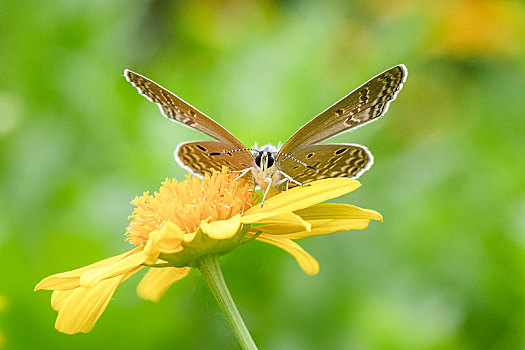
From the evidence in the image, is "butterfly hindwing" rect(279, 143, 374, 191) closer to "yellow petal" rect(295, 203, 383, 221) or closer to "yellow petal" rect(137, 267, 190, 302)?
"yellow petal" rect(295, 203, 383, 221)

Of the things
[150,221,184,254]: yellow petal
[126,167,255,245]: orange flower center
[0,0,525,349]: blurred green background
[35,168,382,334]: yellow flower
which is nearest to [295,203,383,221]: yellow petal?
[35,168,382,334]: yellow flower

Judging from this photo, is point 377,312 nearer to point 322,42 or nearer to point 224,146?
point 224,146

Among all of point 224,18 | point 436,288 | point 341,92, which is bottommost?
point 436,288

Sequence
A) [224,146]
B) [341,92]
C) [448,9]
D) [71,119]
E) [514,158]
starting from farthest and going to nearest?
[448,9]
[71,119]
[341,92]
[514,158]
[224,146]

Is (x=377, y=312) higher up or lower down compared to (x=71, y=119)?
lower down

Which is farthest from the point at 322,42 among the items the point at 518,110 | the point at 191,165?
the point at 191,165

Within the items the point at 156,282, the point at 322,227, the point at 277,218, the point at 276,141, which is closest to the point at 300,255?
the point at 322,227
